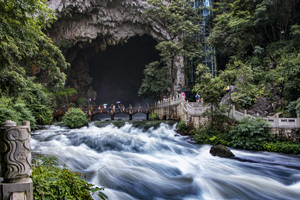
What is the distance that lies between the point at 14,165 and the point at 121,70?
113 feet

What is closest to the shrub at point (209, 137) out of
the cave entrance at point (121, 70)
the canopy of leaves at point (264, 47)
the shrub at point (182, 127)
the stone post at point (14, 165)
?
the shrub at point (182, 127)

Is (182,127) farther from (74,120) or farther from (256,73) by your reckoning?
(74,120)

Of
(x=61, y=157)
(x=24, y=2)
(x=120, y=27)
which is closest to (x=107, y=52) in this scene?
(x=120, y=27)

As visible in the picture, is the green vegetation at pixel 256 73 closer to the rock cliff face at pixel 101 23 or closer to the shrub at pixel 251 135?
the shrub at pixel 251 135

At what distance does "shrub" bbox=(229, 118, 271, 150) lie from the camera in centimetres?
1176

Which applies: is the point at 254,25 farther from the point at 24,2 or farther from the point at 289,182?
the point at 24,2

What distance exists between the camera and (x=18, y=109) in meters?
15.4

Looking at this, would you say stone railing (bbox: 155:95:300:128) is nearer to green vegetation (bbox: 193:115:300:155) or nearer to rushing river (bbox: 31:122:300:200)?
green vegetation (bbox: 193:115:300:155)

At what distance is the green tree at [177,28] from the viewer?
24719 mm

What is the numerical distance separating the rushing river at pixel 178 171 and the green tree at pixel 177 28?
13972mm

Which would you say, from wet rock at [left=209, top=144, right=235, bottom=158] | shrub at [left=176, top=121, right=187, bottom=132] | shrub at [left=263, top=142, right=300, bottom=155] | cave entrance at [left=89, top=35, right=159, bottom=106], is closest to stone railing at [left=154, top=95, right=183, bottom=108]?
shrub at [left=176, top=121, right=187, bottom=132]

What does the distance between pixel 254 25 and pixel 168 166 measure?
1569 centimetres

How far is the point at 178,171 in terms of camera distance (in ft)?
27.1

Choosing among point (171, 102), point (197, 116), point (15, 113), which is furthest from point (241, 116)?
point (15, 113)
